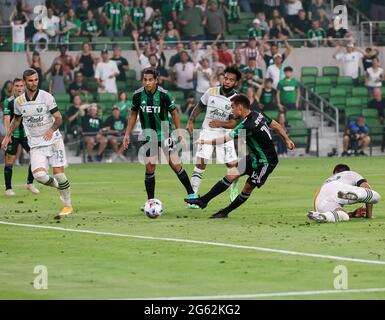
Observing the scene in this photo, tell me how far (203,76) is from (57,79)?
176 inches

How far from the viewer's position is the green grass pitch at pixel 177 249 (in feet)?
42.1

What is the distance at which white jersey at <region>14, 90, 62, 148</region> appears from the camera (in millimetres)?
20438

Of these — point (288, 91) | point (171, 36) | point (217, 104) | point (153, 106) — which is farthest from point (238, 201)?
point (171, 36)

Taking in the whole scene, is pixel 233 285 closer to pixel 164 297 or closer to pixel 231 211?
pixel 164 297

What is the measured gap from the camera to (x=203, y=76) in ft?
125

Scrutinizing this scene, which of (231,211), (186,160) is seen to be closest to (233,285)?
(231,211)

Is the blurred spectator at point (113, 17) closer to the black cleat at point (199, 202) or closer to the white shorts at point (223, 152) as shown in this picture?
the white shorts at point (223, 152)

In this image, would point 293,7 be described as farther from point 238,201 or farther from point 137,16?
point 238,201

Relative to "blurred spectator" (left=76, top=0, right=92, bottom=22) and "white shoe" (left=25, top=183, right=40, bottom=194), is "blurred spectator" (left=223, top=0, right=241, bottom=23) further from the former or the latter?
"white shoe" (left=25, top=183, right=40, bottom=194)

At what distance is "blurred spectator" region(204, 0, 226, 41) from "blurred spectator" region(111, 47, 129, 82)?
3.28 m

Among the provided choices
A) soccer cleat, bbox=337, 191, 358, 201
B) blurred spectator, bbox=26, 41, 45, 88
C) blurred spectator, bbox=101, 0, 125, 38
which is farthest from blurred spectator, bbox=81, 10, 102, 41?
soccer cleat, bbox=337, 191, 358, 201

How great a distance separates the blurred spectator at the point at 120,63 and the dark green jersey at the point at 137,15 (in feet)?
6.52

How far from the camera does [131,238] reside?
673 inches
